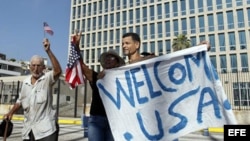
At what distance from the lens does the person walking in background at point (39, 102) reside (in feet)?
10.6

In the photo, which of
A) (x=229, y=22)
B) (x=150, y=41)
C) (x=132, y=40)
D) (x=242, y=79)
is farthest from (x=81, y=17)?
(x=132, y=40)

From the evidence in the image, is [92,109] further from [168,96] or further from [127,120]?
[168,96]

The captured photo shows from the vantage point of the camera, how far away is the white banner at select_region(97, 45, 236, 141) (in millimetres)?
3197

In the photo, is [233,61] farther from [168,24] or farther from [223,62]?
Result: [168,24]

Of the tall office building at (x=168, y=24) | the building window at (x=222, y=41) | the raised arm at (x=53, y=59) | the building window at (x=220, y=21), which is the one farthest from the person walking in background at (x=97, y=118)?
the building window at (x=220, y=21)

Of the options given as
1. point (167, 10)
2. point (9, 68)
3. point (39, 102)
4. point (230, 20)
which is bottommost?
point (39, 102)

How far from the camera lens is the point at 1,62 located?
268 feet

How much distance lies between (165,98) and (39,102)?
1559mm

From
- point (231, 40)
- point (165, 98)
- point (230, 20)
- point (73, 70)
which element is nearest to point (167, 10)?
point (230, 20)

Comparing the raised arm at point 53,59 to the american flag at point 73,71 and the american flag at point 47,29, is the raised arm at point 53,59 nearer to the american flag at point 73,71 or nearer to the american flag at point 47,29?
the american flag at point 73,71

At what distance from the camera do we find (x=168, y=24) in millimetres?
50406

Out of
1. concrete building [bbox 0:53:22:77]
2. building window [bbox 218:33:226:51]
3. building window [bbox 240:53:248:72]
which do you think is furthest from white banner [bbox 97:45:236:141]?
concrete building [bbox 0:53:22:77]

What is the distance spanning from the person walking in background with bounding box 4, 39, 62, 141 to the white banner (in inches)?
25.7

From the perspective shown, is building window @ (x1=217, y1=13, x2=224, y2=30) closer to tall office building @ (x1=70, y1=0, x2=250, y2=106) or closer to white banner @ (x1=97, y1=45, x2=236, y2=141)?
tall office building @ (x1=70, y1=0, x2=250, y2=106)
